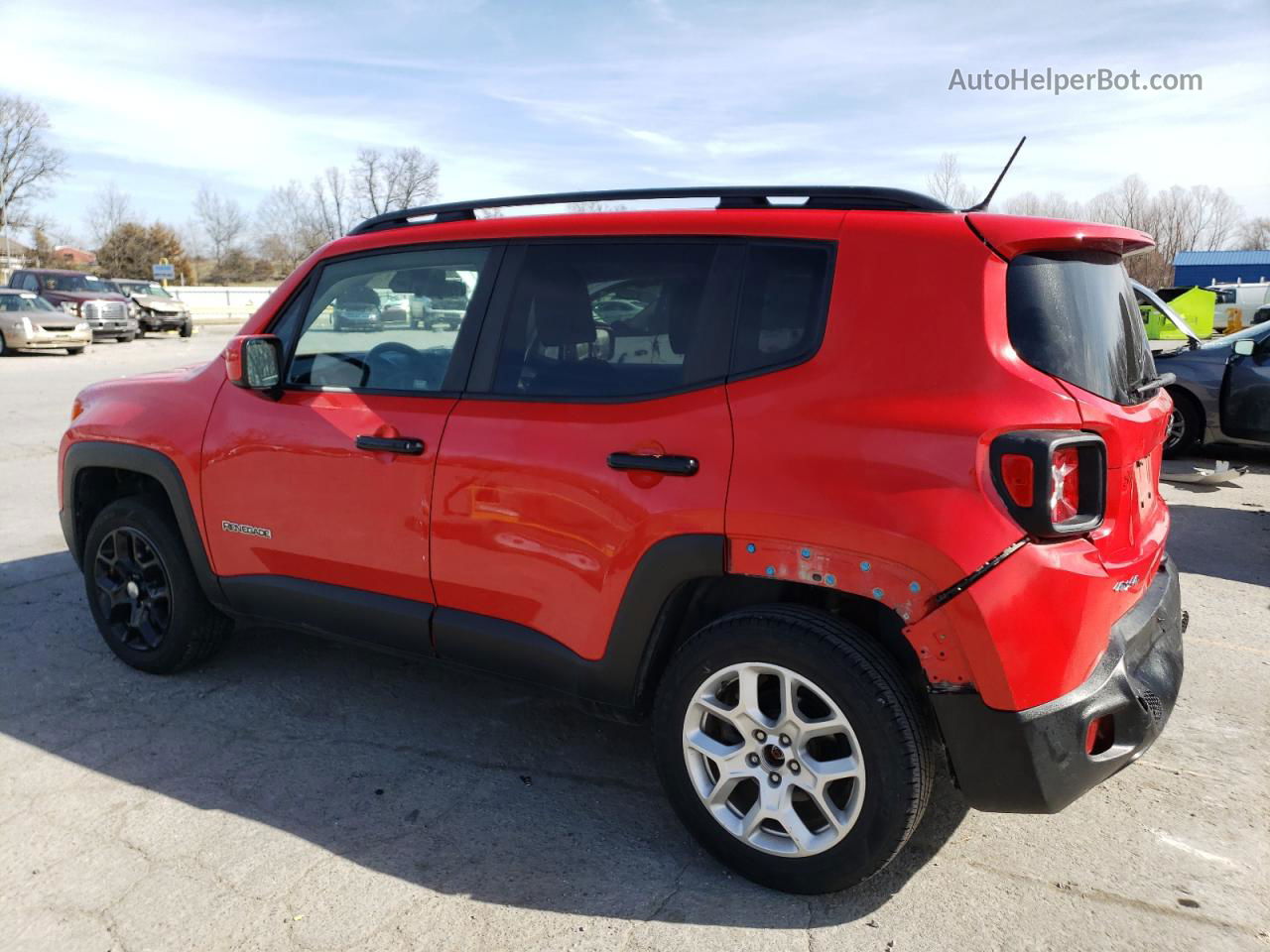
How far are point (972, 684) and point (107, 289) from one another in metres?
29.9

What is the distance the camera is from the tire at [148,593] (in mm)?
4137

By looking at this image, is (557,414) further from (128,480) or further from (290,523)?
(128,480)

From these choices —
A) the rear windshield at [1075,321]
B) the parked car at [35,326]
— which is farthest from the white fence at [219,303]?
the rear windshield at [1075,321]

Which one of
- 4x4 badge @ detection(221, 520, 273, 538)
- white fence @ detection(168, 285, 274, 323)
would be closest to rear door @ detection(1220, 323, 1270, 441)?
4x4 badge @ detection(221, 520, 273, 538)

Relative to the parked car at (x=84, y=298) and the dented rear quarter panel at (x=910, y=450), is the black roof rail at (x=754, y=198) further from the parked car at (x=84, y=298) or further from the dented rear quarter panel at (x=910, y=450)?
the parked car at (x=84, y=298)

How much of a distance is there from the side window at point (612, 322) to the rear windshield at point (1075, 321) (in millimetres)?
788

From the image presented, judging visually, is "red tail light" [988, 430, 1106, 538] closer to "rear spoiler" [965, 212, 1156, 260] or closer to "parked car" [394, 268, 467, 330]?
"rear spoiler" [965, 212, 1156, 260]

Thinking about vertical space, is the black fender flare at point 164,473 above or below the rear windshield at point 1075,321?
below

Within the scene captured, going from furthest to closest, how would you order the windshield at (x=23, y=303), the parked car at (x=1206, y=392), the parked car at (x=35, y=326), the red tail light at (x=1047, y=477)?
the windshield at (x=23, y=303) < the parked car at (x=35, y=326) < the parked car at (x=1206, y=392) < the red tail light at (x=1047, y=477)

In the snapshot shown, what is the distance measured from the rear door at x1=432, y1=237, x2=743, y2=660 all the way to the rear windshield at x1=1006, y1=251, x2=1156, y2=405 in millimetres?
776

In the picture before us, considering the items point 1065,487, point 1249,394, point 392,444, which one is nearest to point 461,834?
point 392,444

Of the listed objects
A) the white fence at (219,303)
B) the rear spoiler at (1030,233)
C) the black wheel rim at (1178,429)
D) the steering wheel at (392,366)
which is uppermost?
the rear spoiler at (1030,233)

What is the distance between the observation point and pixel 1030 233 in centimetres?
256

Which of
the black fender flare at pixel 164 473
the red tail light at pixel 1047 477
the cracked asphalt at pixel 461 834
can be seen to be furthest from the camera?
the black fender flare at pixel 164 473
